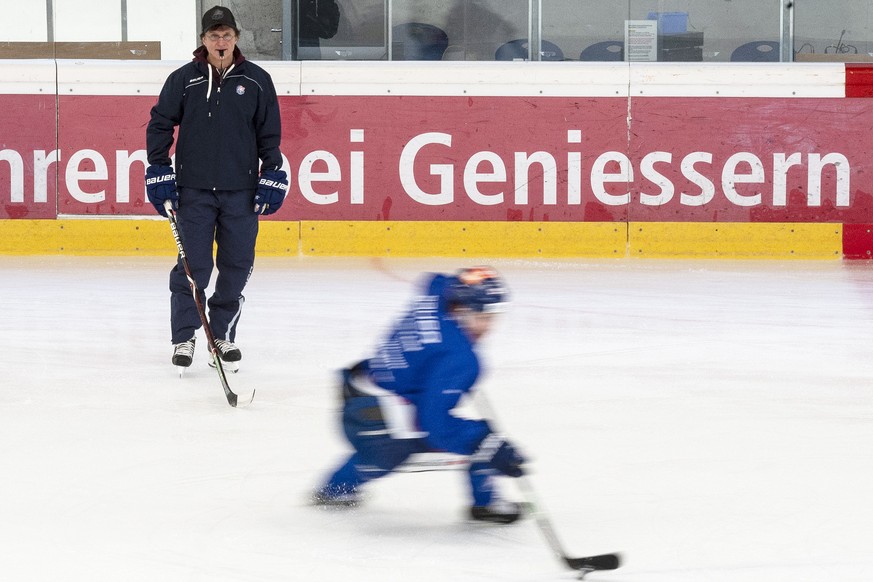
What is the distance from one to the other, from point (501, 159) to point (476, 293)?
6.80 metres

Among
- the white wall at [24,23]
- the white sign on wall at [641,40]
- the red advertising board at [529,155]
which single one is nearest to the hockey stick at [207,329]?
the red advertising board at [529,155]

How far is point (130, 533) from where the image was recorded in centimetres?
236

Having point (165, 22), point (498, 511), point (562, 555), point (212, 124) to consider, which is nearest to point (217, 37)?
point (212, 124)

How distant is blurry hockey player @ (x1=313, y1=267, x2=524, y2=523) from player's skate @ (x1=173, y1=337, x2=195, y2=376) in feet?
6.20

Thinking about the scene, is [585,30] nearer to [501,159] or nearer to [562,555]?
[501,159]

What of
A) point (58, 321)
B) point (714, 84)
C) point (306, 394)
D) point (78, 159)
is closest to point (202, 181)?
A: point (306, 394)

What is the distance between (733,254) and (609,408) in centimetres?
560

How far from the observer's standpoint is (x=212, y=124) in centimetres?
438

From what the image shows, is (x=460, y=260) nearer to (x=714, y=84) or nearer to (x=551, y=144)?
(x=551, y=144)

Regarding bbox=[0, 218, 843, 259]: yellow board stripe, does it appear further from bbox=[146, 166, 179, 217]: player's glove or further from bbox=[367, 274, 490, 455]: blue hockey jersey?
bbox=[367, 274, 490, 455]: blue hockey jersey

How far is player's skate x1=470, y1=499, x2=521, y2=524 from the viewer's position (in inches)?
94.7

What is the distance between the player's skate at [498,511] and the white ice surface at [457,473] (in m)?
0.03

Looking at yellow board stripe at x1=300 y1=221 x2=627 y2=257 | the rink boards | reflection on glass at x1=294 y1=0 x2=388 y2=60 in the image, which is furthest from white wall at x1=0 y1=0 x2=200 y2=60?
yellow board stripe at x1=300 y1=221 x2=627 y2=257

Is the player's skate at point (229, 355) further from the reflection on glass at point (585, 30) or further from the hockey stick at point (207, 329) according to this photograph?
the reflection on glass at point (585, 30)
